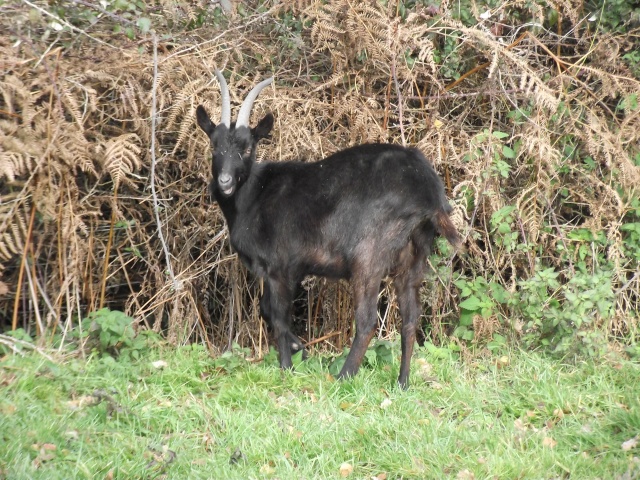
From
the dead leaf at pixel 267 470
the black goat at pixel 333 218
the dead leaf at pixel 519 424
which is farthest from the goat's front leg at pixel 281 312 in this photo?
the dead leaf at pixel 519 424

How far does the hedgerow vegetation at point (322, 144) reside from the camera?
234 inches

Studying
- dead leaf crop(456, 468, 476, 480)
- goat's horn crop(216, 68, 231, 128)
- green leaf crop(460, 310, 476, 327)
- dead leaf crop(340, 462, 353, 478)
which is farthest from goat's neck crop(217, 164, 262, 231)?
dead leaf crop(456, 468, 476, 480)

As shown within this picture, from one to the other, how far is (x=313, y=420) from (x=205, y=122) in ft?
8.05

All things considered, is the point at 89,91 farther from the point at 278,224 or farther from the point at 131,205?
the point at 278,224

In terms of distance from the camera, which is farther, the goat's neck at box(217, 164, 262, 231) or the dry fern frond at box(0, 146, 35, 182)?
the goat's neck at box(217, 164, 262, 231)

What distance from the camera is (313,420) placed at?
15.3 ft

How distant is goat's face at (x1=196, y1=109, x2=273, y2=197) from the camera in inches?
226

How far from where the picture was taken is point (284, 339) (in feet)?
18.8

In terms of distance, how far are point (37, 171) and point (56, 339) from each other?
1.22m

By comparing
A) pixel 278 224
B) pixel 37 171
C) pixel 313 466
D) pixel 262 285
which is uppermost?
pixel 37 171

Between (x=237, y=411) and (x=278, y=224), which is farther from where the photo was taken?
(x=278, y=224)

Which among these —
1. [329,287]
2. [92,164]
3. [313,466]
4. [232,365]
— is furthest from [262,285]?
[313,466]

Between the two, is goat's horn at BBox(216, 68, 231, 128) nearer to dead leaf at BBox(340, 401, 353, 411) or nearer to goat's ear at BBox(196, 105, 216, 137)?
goat's ear at BBox(196, 105, 216, 137)

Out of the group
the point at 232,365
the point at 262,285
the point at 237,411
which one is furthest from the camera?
the point at 262,285
